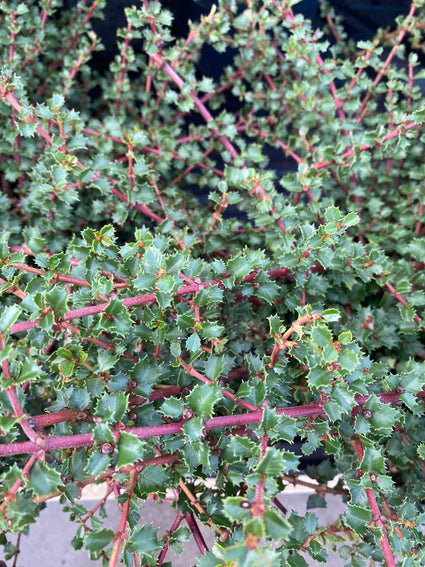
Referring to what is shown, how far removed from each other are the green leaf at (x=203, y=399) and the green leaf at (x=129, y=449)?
0.33 ft

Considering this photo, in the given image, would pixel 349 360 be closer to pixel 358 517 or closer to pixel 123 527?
pixel 358 517

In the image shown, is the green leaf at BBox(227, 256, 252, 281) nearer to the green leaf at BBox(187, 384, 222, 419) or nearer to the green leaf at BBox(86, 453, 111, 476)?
the green leaf at BBox(187, 384, 222, 419)

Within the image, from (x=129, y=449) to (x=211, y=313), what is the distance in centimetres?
33

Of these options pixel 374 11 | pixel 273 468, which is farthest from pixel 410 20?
pixel 273 468

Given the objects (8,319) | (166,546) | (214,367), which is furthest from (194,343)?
(166,546)

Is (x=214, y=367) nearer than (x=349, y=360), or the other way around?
(x=349, y=360)

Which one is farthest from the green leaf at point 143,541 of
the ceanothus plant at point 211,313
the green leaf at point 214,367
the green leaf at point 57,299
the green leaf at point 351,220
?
the green leaf at point 351,220

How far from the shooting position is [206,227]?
115 cm

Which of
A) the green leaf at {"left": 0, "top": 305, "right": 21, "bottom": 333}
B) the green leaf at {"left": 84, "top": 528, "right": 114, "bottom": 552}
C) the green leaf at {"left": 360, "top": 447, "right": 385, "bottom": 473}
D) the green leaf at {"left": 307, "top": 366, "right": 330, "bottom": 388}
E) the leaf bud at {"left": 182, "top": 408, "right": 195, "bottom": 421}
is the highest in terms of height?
the green leaf at {"left": 0, "top": 305, "right": 21, "bottom": 333}

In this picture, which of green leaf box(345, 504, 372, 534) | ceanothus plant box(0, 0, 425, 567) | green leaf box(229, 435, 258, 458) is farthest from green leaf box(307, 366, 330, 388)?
green leaf box(345, 504, 372, 534)

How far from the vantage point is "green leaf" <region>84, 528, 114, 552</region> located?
2.20 ft

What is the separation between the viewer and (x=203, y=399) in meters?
0.66

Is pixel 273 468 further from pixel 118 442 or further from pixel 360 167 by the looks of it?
pixel 360 167

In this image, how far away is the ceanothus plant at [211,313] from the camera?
2.16 ft
